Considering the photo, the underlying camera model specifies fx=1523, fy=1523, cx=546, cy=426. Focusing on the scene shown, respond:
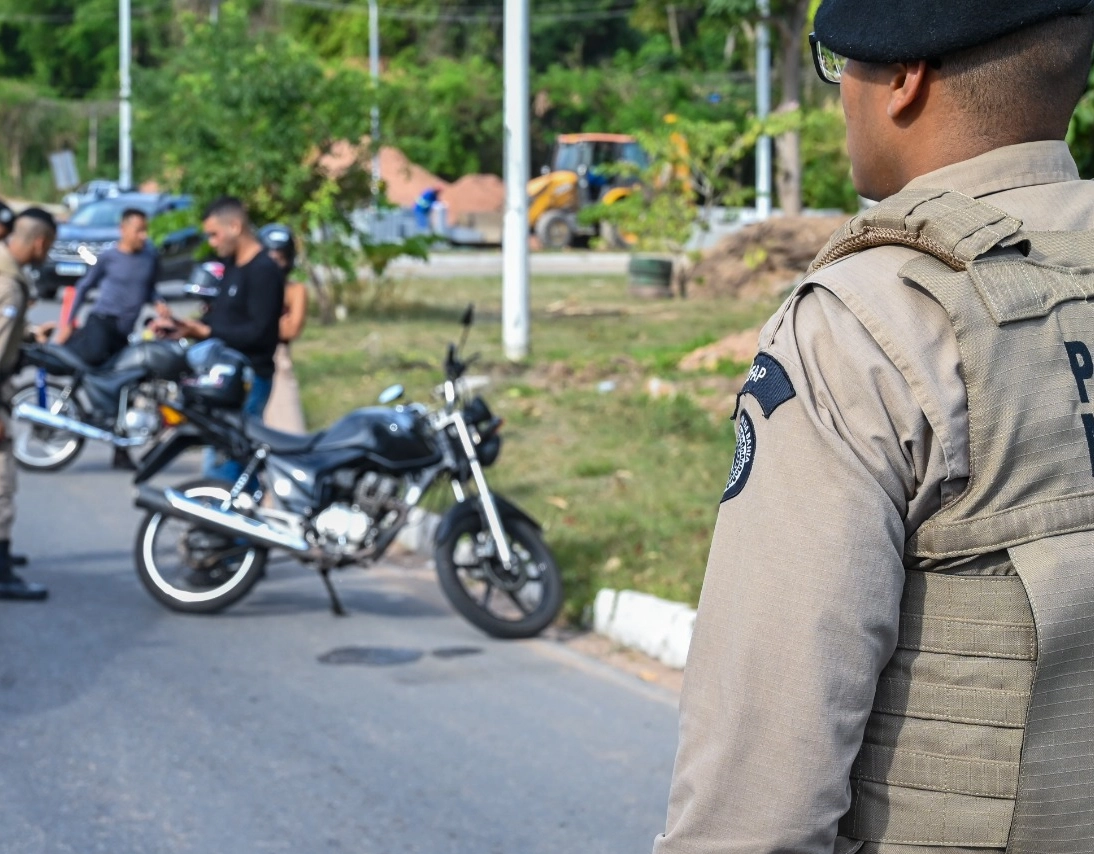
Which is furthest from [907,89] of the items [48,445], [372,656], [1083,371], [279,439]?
[48,445]

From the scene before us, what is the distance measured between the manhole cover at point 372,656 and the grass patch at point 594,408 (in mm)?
947

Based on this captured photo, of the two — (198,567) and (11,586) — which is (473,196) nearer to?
(11,586)

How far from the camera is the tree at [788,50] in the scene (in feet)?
78.8

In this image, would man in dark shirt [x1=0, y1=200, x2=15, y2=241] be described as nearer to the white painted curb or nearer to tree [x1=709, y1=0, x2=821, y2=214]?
the white painted curb

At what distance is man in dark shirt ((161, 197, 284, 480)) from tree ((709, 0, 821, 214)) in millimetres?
15590

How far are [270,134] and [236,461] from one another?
1110 cm

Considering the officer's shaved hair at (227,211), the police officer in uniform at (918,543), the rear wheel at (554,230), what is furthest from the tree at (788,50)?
the police officer in uniform at (918,543)

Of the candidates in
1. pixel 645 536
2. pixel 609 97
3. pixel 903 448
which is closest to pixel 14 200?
pixel 609 97

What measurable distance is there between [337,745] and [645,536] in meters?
3.02

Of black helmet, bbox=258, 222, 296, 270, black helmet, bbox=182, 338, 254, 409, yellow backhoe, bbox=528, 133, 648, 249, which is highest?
yellow backhoe, bbox=528, 133, 648, 249

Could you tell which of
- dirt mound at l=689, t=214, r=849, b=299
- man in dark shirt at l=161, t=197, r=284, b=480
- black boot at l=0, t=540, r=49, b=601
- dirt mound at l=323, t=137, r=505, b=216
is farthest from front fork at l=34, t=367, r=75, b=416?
dirt mound at l=323, t=137, r=505, b=216

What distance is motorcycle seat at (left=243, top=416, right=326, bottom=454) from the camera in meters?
7.13

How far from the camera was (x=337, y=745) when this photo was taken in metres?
5.29

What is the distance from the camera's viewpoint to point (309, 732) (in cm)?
543
